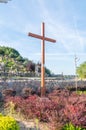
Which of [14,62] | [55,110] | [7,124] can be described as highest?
[14,62]

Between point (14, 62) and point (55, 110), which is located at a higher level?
point (14, 62)

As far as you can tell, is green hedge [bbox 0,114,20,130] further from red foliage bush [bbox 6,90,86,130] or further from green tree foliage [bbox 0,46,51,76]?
green tree foliage [bbox 0,46,51,76]

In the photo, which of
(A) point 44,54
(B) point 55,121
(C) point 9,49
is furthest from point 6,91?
(C) point 9,49

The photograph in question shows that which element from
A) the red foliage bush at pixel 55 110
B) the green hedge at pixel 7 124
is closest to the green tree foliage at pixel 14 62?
the red foliage bush at pixel 55 110

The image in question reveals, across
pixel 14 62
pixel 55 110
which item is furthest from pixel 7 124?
pixel 14 62

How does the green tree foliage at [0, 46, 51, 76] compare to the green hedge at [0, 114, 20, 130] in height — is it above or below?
above

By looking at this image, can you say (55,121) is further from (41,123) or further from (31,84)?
(31,84)

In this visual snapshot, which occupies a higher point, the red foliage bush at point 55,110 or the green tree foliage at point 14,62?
the green tree foliage at point 14,62

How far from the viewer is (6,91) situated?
16.8m

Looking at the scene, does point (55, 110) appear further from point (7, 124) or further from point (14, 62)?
point (14, 62)

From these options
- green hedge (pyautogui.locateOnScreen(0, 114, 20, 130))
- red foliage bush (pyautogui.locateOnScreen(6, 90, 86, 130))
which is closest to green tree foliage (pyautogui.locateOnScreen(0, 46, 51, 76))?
red foliage bush (pyautogui.locateOnScreen(6, 90, 86, 130))

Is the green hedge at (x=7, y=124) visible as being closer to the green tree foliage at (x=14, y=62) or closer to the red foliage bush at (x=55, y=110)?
the red foliage bush at (x=55, y=110)

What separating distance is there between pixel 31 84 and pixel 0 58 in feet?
82.9

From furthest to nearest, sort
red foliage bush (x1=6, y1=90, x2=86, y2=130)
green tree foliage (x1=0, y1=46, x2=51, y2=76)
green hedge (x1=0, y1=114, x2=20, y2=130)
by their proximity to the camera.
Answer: green tree foliage (x1=0, y1=46, x2=51, y2=76) → red foliage bush (x1=6, y1=90, x2=86, y2=130) → green hedge (x1=0, y1=114, x2=20, y2=130)
